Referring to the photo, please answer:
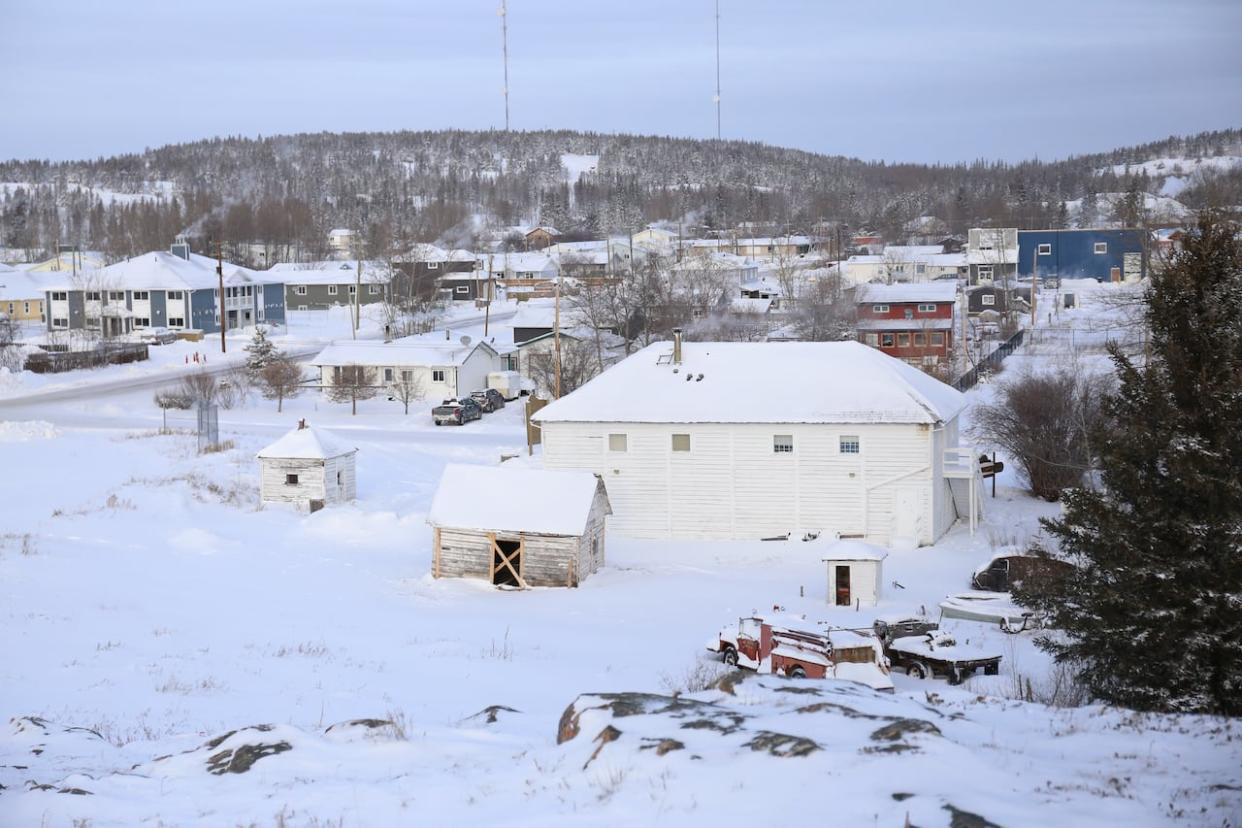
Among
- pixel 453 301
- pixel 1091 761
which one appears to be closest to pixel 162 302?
pixel 453 301

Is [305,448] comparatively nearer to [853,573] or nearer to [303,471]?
[303,471]

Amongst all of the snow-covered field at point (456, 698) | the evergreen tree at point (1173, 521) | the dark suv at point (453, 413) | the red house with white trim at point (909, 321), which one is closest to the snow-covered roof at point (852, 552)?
the snow-covered field at point (456, 698)

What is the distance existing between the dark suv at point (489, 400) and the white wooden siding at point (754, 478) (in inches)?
840

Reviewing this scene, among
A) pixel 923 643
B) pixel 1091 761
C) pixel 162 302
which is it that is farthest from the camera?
pixel 162 302

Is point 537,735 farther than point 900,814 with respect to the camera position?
Yes

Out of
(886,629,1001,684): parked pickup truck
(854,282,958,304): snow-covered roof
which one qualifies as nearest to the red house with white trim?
(854,282,958,304): snow-covered roof

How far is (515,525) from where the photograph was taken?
25.3 m

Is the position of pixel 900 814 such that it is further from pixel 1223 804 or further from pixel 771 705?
pixel 771 705

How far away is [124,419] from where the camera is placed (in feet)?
161

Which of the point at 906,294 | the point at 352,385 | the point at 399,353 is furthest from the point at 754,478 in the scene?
the point at 906,294

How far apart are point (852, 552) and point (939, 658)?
553 centimetres

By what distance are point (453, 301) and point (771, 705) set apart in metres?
93.9

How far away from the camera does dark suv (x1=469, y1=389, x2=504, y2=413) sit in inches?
2035

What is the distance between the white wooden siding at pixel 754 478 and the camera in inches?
1138
